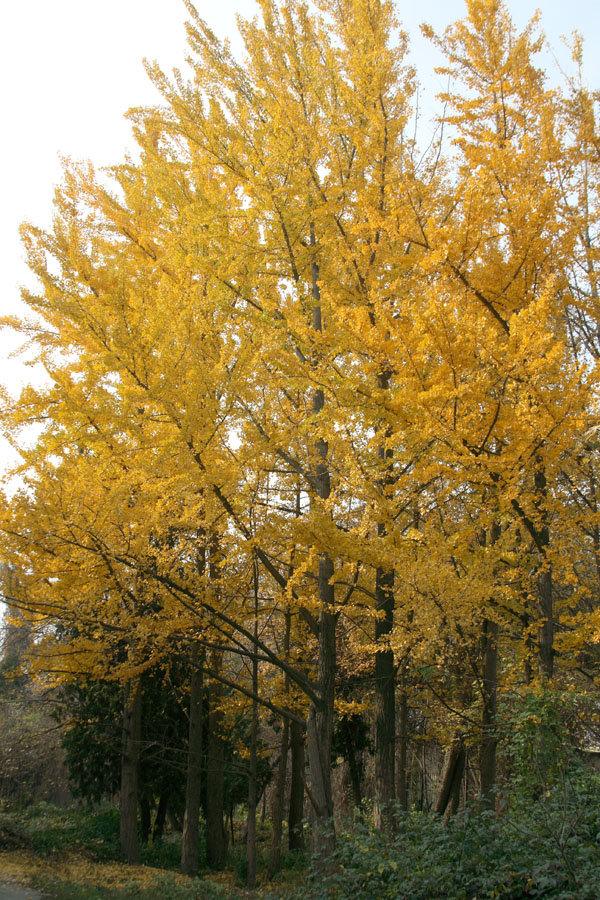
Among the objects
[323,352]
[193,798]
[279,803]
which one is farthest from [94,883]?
[323,352]

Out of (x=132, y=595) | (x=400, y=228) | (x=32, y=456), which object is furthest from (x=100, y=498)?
(x=400, y=228)

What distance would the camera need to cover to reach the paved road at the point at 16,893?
20.6ft

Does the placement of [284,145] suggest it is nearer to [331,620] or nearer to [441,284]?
[441,284]

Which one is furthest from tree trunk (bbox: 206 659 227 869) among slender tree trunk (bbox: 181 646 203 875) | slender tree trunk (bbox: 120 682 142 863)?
slender tree trunk (bbox: 120 682 142 863)

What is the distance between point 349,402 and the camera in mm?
5027

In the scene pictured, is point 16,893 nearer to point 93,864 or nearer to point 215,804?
point 93,864

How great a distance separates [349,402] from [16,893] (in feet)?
20.4

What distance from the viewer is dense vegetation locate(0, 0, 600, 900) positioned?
424 centimetres

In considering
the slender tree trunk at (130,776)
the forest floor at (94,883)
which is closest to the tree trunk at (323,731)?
the forest floor at (94,883)

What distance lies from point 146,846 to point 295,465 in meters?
12.7

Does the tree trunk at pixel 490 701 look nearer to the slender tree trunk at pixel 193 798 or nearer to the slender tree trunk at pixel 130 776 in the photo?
the slender tree trunk at pixel 193 798

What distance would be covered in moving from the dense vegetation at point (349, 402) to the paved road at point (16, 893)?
2.19m

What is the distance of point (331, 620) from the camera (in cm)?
615

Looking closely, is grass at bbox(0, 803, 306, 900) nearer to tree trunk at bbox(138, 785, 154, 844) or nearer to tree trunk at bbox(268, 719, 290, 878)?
tree trunk at bbox(268, 719, 290, 878)
